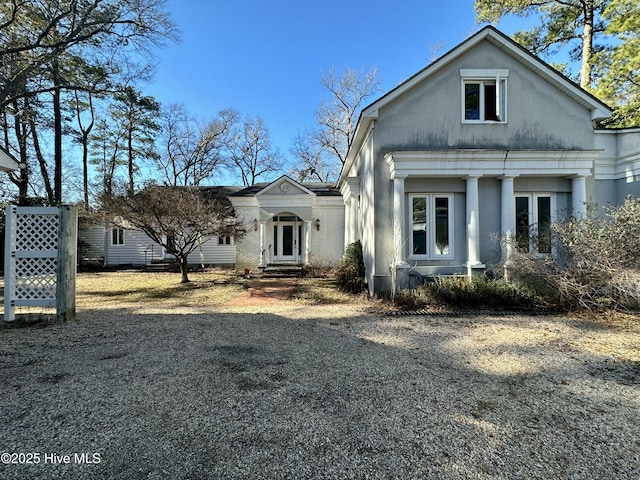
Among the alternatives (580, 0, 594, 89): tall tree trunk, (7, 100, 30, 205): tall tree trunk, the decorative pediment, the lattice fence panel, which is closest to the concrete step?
the decorative pediment

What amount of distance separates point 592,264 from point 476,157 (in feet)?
13.6

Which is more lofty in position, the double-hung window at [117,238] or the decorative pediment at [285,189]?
the decorative pediment at [285,189]

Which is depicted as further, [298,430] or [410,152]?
[410,152]

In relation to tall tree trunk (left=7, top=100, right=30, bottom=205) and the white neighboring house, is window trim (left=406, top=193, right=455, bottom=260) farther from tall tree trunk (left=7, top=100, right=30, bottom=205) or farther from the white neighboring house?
tall tree trunk (left=7, top=100, right=30, bottom=205)

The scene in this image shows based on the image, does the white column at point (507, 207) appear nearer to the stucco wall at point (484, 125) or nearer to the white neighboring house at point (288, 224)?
the stucco wall at point (484, 125)

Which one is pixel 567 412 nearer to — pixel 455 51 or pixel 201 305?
pixel 201 305

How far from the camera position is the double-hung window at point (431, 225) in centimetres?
995

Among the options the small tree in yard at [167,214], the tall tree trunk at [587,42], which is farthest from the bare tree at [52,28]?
the tall tree trunk at [587,42]

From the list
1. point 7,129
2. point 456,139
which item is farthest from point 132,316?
point 7,129

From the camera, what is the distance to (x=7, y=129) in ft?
68.4

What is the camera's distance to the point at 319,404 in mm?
3240

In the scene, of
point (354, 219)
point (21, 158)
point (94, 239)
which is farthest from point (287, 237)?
A: point (21, 158)

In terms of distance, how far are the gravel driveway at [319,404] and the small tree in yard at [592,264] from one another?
1.16m

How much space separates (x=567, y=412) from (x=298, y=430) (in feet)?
8.74
